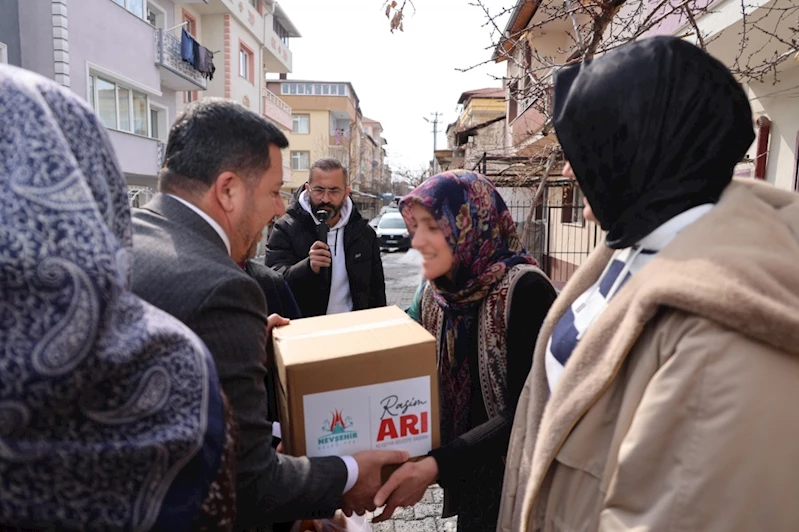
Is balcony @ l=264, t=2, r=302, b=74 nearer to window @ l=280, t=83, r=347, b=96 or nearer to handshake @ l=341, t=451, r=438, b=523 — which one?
window @ l=280, t=83, r=347, b=96

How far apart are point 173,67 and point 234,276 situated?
17.0m

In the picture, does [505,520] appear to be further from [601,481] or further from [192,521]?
[192,521]

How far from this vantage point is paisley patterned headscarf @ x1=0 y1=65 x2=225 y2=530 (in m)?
0.68

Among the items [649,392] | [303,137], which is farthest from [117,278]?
[303,137]

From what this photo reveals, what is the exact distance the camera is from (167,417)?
0.81 m

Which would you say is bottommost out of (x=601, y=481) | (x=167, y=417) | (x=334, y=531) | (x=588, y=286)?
(x=334, y=531)

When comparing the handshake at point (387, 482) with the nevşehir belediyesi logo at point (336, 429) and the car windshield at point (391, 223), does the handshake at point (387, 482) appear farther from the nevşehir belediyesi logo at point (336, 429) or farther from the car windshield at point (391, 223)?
the car windshield at point (391, 223)

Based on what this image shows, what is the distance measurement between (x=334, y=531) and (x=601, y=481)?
1.30 m

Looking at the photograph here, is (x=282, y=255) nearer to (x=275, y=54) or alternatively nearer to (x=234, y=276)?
(x=234, y=276)

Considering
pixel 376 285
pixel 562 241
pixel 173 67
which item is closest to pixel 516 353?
pixel 376 285

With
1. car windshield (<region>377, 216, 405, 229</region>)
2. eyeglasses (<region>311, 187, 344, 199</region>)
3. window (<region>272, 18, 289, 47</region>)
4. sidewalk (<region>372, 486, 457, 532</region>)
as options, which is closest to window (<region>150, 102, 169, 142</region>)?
car windshield (<region>377, 216, 405, 229</region>)

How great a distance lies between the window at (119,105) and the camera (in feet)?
43.0

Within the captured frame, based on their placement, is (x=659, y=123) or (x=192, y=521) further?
(x=659, y=123)

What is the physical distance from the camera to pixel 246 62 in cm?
2458
